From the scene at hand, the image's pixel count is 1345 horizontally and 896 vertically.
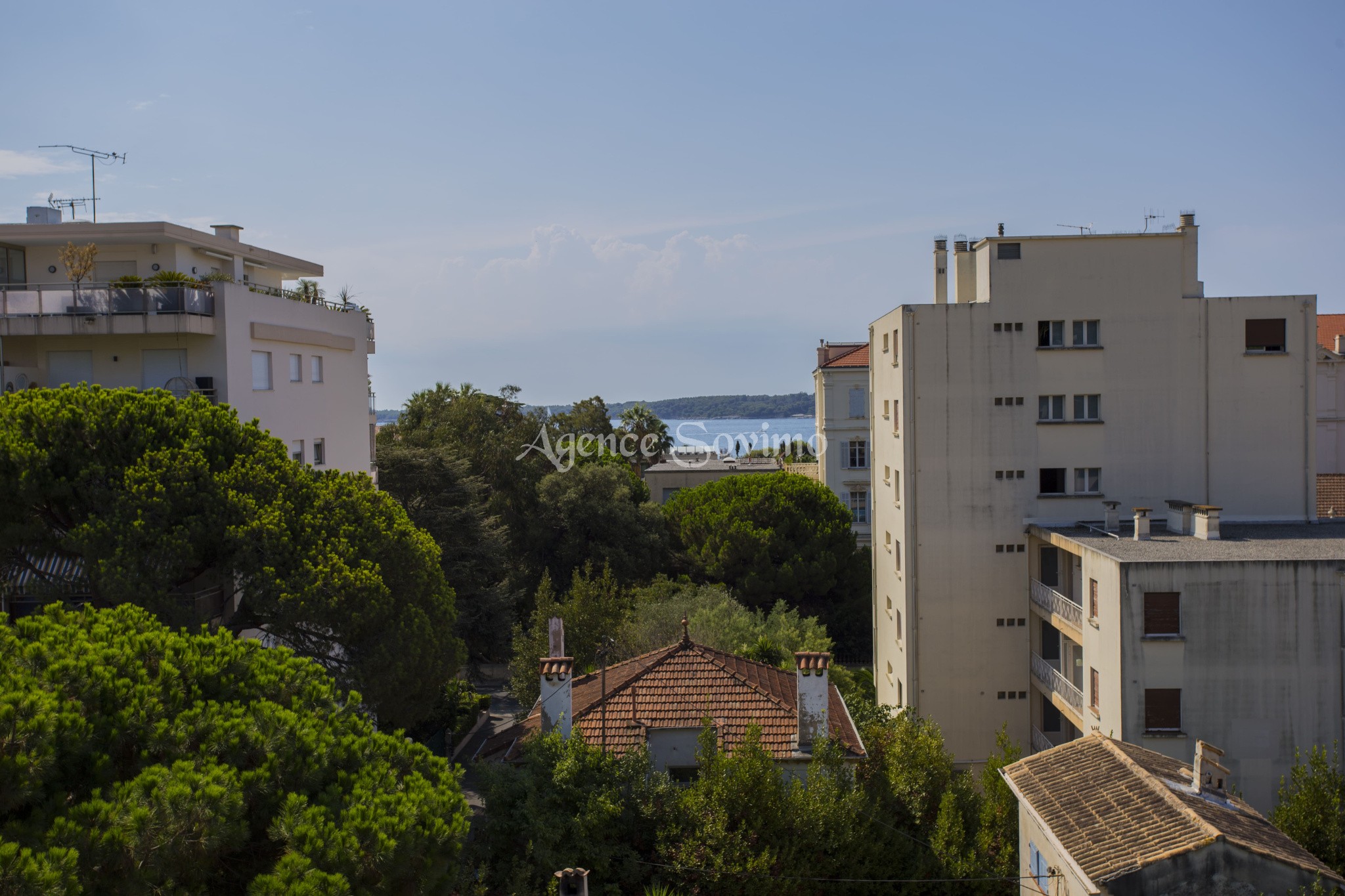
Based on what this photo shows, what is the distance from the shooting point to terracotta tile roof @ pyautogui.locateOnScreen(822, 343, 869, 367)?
51.1 meters

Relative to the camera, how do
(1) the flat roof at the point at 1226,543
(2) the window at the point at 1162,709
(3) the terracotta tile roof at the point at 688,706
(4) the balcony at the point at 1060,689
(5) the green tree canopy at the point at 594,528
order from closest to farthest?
(3) the terracotta tile roof at the point at 688,706 → (2) the window at the point at 1162,709 → (1) the flat roof at the point at 1226,543 → (4) the balcony at the point at 1060,689 → (5) the green tree canopy at the point at 594,528

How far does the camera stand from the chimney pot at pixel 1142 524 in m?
25.5

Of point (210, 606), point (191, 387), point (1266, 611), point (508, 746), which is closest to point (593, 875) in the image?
point (508, 746)

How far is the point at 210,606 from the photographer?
22.3 m

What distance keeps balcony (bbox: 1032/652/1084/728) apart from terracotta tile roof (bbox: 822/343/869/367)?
23.9 m

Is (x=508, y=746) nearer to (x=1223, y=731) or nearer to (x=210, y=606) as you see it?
(x=210, y=606)

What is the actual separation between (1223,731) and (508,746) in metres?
15.3

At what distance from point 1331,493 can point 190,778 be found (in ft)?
149

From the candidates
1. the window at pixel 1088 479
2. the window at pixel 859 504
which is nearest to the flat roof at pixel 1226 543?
the window at pixel 1088 479

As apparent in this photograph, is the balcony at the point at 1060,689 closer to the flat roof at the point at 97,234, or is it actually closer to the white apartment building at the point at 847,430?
the white apartment building at the point at 847,430

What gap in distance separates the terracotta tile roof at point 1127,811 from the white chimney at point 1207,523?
884 centimetres

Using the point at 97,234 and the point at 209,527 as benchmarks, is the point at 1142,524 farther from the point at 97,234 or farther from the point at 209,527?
the point at 97,234

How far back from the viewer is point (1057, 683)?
2677 centimetres

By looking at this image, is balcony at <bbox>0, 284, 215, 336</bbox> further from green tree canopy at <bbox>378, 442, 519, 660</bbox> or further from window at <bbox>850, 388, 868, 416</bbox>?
window at <bbox>850, 388, 868, 416</bbox>
